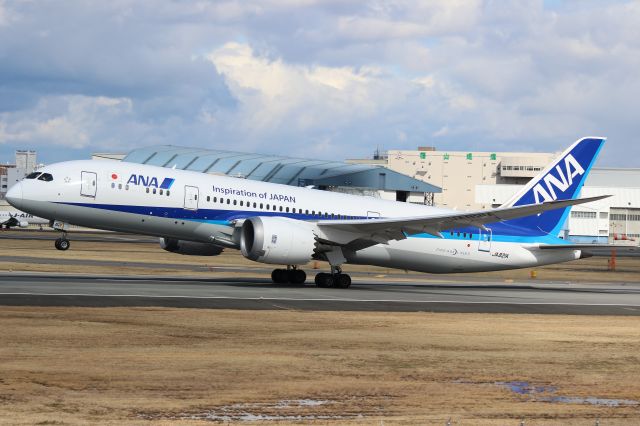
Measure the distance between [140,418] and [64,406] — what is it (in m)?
1.38

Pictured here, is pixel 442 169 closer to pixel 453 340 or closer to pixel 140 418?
pixel 453 340

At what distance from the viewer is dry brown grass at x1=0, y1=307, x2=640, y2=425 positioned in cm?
1345

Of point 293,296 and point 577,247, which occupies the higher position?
point 577,247

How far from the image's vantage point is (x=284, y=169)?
121 meters

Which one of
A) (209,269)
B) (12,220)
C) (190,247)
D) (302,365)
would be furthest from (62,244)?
(12,220)

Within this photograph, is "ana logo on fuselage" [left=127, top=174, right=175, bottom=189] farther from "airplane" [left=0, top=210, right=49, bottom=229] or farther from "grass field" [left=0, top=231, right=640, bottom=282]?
"airplane" [left=0, top=210, right=49, bottom=229]

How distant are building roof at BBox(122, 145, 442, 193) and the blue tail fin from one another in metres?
71.4

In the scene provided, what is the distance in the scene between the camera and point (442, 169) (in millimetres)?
158000

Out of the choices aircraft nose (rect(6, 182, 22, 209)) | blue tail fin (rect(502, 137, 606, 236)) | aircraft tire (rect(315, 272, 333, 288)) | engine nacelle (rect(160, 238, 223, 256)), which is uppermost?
blue tail fin (rect(502, 137, 606, 236))

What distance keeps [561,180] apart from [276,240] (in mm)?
15861

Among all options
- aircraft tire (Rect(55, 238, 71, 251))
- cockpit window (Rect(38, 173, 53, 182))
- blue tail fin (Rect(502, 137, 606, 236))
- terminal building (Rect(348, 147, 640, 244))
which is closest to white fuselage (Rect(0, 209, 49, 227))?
terminal building (Rect(348, 147, 640, 244))

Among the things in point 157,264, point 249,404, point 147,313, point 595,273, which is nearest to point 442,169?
point 595,273

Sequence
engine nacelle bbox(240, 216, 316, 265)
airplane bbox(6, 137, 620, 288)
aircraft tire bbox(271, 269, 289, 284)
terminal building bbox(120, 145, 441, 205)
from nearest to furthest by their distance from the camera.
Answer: engine nacelle bbox(240, 216, 316, 265) < airplane bbox(6, 137, 620, 288) < aircraft tire bbox(271, 269, 289, 284) < terminal building bbox(120, 145, 441, 205)

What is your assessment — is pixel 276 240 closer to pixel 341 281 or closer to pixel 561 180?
pixel 341 281
